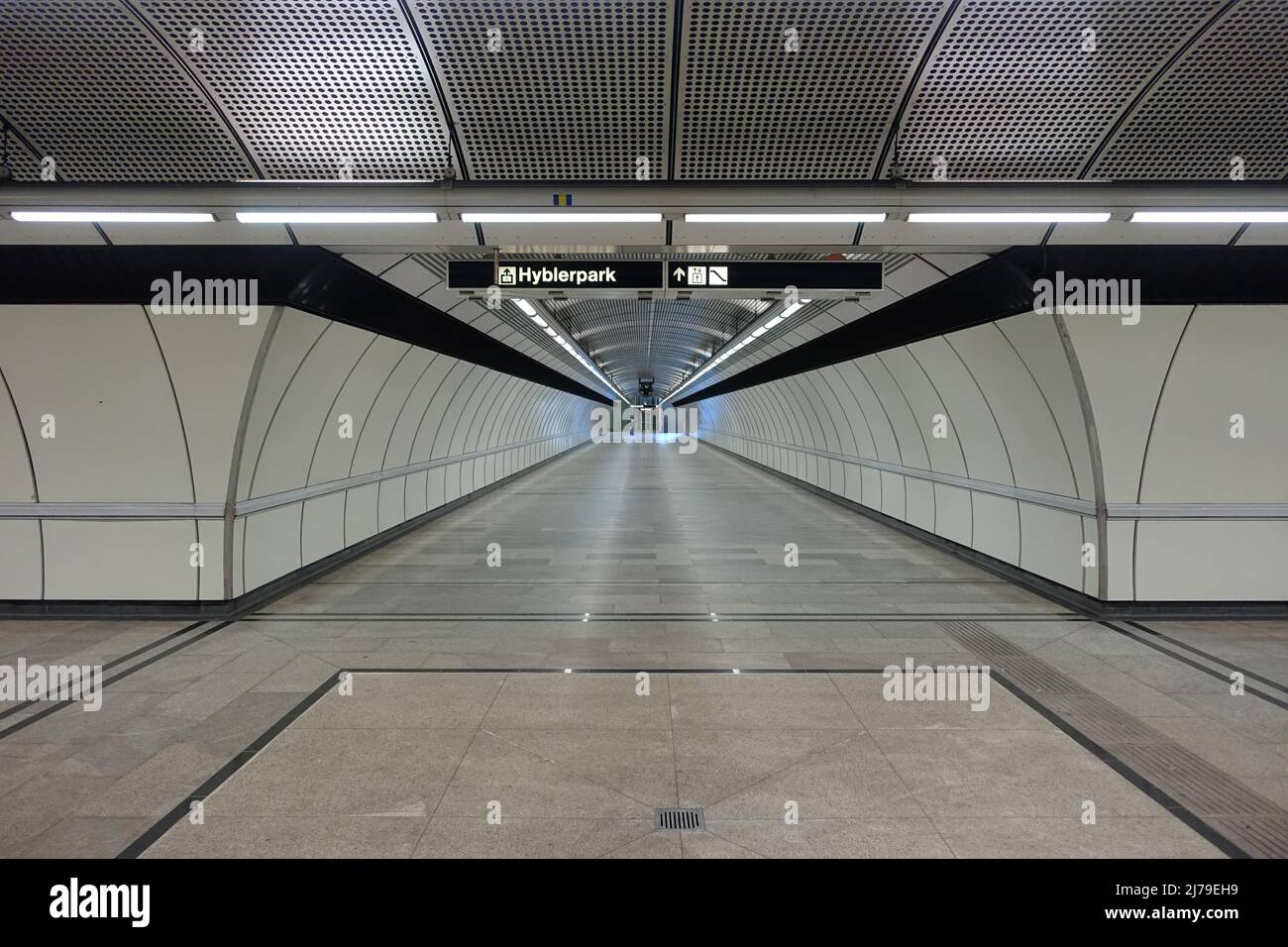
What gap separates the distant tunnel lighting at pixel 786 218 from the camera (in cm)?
516

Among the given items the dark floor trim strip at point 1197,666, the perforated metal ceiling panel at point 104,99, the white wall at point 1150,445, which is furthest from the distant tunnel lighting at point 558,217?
the dark floor trim strip at point 1197,666

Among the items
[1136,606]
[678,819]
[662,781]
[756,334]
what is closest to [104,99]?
[662,781]

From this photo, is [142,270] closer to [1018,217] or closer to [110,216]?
[110,216]

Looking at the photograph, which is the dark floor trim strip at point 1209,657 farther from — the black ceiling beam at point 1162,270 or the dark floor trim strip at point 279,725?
the black ceiling beam at point 1162,270

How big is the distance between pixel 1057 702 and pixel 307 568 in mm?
8798

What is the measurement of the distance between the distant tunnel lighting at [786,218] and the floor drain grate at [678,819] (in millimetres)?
4089

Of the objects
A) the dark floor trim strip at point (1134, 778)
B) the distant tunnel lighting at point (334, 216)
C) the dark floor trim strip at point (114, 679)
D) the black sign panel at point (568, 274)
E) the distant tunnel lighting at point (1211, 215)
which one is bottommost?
the dark floor trim strip at point (1134, 778)

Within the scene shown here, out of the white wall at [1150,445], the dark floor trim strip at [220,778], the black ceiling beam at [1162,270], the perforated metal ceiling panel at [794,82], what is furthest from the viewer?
the white wall at [1150,445]

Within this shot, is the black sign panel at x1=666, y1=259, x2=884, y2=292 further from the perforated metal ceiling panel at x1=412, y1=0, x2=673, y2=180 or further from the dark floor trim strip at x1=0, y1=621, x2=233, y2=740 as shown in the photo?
the dark floor trim strip at x1=0, y1=621, x2=233, y2=740

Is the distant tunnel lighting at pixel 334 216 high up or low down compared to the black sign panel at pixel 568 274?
up

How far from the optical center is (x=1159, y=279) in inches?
265

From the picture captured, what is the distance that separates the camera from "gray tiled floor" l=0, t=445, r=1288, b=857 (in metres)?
3.51

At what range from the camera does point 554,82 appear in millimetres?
4422
